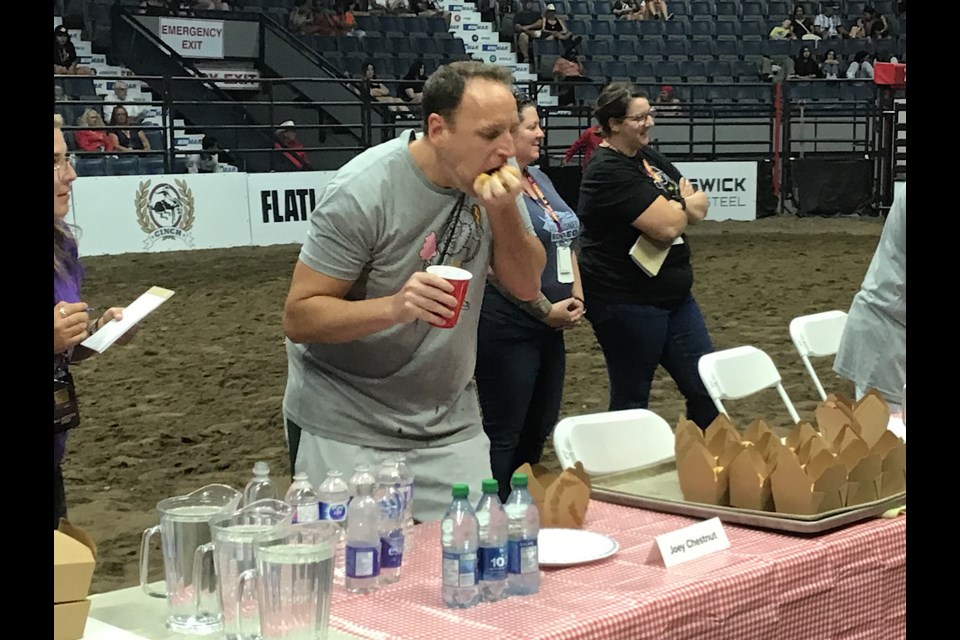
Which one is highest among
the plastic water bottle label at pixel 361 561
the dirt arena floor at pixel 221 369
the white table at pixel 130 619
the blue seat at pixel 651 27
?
the blue seat at pixel 651 27

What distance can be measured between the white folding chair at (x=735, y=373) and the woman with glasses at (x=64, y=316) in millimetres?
1952

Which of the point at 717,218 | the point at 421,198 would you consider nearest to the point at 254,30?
the point at 717,218

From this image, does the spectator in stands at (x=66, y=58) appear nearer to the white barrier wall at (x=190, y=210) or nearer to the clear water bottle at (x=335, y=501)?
the white barrier wall at (x=190, y=210)

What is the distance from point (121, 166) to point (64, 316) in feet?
37.6

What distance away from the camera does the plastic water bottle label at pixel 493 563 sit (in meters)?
2.10

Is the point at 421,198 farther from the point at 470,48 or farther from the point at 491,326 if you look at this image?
the point at 470,48

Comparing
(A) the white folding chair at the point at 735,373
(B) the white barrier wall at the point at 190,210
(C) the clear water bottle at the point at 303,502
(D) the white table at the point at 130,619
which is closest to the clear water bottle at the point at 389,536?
(C) the clear water bottle at the point at 303,502

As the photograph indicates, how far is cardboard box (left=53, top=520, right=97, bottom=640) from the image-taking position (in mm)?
1837

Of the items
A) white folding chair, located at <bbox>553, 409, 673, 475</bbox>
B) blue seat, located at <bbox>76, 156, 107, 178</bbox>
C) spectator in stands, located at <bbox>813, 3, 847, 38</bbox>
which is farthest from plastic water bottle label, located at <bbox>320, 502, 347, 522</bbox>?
spectator in stands, located at <bbox>813, 3, 847, 38</bbox>

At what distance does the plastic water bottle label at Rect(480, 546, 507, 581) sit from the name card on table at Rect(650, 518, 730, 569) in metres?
0.36

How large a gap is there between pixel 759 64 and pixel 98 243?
12522 millimetres

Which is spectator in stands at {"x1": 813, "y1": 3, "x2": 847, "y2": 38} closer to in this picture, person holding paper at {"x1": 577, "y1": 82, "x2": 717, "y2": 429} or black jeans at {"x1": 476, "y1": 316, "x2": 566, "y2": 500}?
person holding paper at {"x1": 577, "y1": 82, "x2": 717, "y2": 429}
